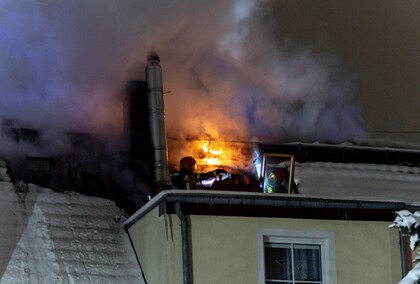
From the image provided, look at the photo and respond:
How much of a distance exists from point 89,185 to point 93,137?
1.57 metres

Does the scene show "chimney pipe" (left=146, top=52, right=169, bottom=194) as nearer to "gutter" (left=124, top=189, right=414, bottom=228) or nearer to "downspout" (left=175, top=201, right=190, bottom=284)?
"gutter" (left=124, top=189, right=414, bottom=228)

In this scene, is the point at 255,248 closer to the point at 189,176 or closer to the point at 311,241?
the point at 311,241

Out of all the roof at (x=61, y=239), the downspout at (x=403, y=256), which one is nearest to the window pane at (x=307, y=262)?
the downspout at (x=403, y=256)

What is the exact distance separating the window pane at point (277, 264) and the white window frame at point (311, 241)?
16 centimetres

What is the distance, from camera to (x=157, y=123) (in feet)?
70.7

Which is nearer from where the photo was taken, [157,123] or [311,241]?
[311,241]

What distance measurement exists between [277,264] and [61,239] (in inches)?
134

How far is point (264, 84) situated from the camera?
1007 inches

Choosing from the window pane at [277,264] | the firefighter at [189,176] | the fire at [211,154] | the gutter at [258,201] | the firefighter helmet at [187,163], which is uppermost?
the fire at [211,154]

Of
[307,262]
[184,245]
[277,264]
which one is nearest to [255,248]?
[277,264]

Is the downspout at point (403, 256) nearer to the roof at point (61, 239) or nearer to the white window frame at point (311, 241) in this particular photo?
the white window frame at point (311, 241)

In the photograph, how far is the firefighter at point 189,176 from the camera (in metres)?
20.1

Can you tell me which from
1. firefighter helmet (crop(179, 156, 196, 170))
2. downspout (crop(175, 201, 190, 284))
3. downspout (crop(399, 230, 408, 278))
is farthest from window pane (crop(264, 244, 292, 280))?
firefighter helmet (crop(179, 156, 196, 170))

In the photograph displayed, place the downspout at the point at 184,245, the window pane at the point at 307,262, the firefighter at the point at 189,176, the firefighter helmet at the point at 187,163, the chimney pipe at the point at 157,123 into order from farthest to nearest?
the chimney pipe at the point at 157,123 < the firefighter helmet at the point at 187,163 < the firefighter at the point at 189,176 < the window pane at the point at 307,262 < the downspout at the point at 184,245
